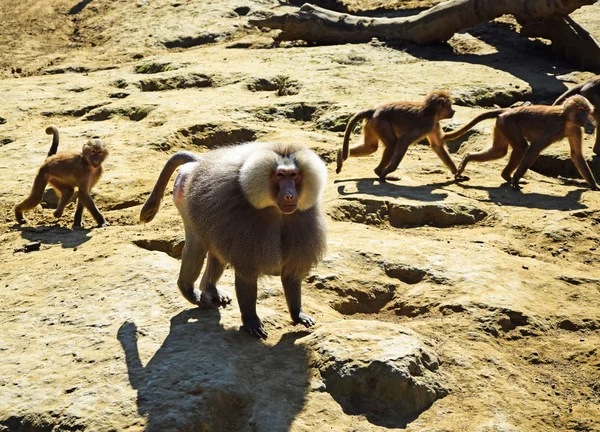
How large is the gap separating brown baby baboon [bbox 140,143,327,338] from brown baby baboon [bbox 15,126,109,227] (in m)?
2.76

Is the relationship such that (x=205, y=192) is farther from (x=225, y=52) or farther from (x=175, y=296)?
(x=225, y=52)

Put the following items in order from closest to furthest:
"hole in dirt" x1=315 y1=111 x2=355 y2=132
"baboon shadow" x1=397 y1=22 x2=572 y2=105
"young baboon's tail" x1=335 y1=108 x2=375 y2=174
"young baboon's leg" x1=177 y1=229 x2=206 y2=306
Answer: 1. "young baboon's leg" x1=177 y1=229 x2=206 y2=306
2. "young baboon's tail" x1=335 y1=108 x2=375 y2=174
3. "hole in dirt" x1=315 y1=111 x2=355 y2=132
4. "baboon shadow" x1=397 y1=22 x2=572 y2=105

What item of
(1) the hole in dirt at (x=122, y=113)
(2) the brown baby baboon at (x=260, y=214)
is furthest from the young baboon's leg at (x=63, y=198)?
(2) the brown baby baboon at (x=260, y=214)

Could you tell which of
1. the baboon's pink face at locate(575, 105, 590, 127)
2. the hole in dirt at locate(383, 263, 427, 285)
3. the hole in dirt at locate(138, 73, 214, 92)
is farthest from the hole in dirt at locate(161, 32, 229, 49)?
the hole in dirt at locate(383, 263, 427, 285)

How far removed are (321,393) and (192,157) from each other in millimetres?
1773

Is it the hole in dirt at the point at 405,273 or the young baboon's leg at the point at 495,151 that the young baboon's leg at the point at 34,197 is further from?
the young baboon's leg at the point at 495,151

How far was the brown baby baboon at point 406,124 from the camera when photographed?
7934 mm

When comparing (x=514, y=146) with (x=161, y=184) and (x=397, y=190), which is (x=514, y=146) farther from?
(x=161, y=184)

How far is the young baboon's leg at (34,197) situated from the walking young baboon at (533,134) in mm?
3968

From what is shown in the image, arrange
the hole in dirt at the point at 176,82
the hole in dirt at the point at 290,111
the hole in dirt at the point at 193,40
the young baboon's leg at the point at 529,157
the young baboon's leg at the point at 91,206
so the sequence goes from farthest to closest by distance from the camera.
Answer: the hole in dirt at the point at 193,40 < the hole in dirt at the point at 176,82 < the hole in dirt at the point at 290,111 < the young baboon's leg at the point at 529,157 < the young baboon's leg at the point at 91,206

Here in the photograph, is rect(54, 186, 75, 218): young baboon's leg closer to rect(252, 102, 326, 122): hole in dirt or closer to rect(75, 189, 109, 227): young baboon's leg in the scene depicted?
rect(75, 189, 109, 227): young baboon's leg

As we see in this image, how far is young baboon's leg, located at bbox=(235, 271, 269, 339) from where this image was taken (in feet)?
14.2

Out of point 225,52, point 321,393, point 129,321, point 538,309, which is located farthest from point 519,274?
point 225,52

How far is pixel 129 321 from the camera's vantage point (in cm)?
453
